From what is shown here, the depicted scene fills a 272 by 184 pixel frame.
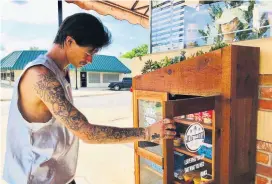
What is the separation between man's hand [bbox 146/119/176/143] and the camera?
113 centimetres

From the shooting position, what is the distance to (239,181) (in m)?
1.36

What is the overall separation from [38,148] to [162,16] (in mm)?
2534

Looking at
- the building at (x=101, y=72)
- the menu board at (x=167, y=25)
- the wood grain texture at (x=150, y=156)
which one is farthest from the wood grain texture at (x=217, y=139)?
the building at (x=101, y=72)

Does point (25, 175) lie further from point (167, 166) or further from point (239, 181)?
point (239, 181)

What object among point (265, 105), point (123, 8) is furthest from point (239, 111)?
point (123, 8)

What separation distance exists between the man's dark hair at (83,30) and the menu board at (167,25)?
5.46 ft

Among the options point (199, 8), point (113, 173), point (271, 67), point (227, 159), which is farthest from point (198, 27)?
point (113, 173)

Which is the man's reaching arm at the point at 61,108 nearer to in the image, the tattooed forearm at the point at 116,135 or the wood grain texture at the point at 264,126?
the tattooed forearm at the point at 116,135

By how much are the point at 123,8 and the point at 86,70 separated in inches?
708

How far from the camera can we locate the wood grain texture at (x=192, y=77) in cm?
135

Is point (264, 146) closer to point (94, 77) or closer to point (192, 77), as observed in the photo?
point (192, 77)

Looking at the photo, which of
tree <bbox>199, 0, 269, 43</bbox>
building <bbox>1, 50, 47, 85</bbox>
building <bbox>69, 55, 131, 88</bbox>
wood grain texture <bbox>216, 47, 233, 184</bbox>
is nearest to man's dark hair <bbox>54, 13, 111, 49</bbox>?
wood grain texture <bbox>216, 47, 233, 184</bbox>

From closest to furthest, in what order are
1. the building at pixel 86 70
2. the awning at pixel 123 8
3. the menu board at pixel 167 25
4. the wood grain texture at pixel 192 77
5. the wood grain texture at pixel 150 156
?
the wood grain texture at pixel 192 77
the wood grain texture at pixel 150 156
the menu board at pixel 167 25
the awning at pixel 123 8
the building at pixel 86 70

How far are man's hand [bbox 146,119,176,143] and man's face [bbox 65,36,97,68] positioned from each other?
53 centimetres
